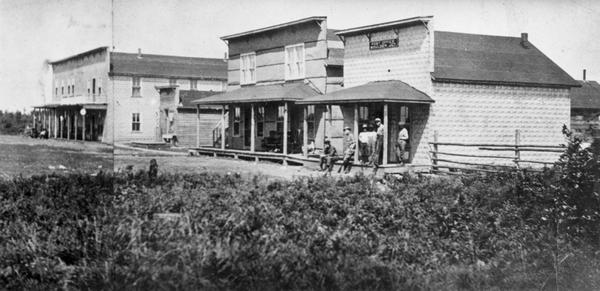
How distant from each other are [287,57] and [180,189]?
65.8 feet

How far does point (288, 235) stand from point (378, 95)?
528 inches

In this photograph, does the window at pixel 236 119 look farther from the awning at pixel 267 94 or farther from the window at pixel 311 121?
the window at pixel 311 121

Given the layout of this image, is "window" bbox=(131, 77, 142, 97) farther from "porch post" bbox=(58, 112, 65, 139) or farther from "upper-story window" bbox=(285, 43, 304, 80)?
"upper-story window" bbox=(285, 43, 304, 80)

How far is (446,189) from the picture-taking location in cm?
1277

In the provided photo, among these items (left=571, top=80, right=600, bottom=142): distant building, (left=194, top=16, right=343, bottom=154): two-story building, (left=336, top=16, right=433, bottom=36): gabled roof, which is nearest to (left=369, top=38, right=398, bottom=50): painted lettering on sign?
(left=336, top=16, right=433, bottom=36): gabled roof

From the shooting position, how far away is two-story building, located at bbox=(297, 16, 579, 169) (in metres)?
22.8

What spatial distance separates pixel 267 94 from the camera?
28.6 m

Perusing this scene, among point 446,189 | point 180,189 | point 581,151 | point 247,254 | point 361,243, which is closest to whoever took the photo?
point 247,254

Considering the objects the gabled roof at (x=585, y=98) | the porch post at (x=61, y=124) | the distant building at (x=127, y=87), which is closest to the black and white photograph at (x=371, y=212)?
the gabled roof at (x=585, y=98)

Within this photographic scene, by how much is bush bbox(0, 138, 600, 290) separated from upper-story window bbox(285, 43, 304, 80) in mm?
17568

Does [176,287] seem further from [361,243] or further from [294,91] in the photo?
[294,91]

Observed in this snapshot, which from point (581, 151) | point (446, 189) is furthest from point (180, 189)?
point (581, 151)

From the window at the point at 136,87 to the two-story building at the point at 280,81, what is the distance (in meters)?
14.1

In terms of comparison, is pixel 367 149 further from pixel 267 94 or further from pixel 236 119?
pixel 236 119
